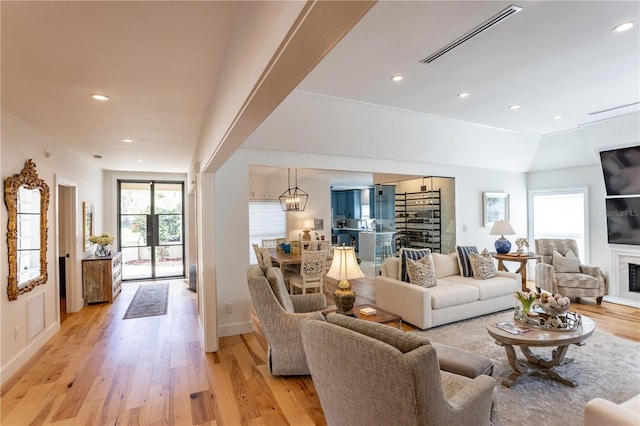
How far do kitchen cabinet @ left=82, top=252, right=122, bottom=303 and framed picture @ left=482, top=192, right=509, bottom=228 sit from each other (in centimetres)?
736

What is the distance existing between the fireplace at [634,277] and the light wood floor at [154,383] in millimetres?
1230

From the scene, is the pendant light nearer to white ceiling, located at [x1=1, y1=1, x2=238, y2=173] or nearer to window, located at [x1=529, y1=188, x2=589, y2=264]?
white ceiling, located at [x1=1, y1=1, x2=238, y2=173]

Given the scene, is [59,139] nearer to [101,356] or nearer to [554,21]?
[101,356]

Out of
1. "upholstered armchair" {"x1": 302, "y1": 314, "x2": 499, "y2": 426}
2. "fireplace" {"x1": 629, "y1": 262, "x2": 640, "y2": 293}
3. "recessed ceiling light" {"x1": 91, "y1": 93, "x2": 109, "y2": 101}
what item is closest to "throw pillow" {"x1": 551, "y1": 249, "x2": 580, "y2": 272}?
"fireplace" {"x1": 629, "y1": 262, "x2": 640, "y2": 293}

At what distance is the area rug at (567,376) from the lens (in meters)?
2.40

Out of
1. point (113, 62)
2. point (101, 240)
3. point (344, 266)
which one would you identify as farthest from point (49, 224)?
point (344, 266)

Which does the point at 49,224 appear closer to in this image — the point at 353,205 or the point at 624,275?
the point at 624,275

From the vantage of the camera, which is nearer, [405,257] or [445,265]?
[405,257]

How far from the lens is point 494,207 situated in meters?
6.55

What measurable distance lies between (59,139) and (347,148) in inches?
160

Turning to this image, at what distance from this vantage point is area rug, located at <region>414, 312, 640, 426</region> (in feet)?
7.88

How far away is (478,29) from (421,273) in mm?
2909

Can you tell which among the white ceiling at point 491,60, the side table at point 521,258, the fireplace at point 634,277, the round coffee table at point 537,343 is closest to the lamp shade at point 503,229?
the side table at point 521,258

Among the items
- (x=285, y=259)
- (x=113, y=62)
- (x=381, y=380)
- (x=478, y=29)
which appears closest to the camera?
(x=381, y=380)
